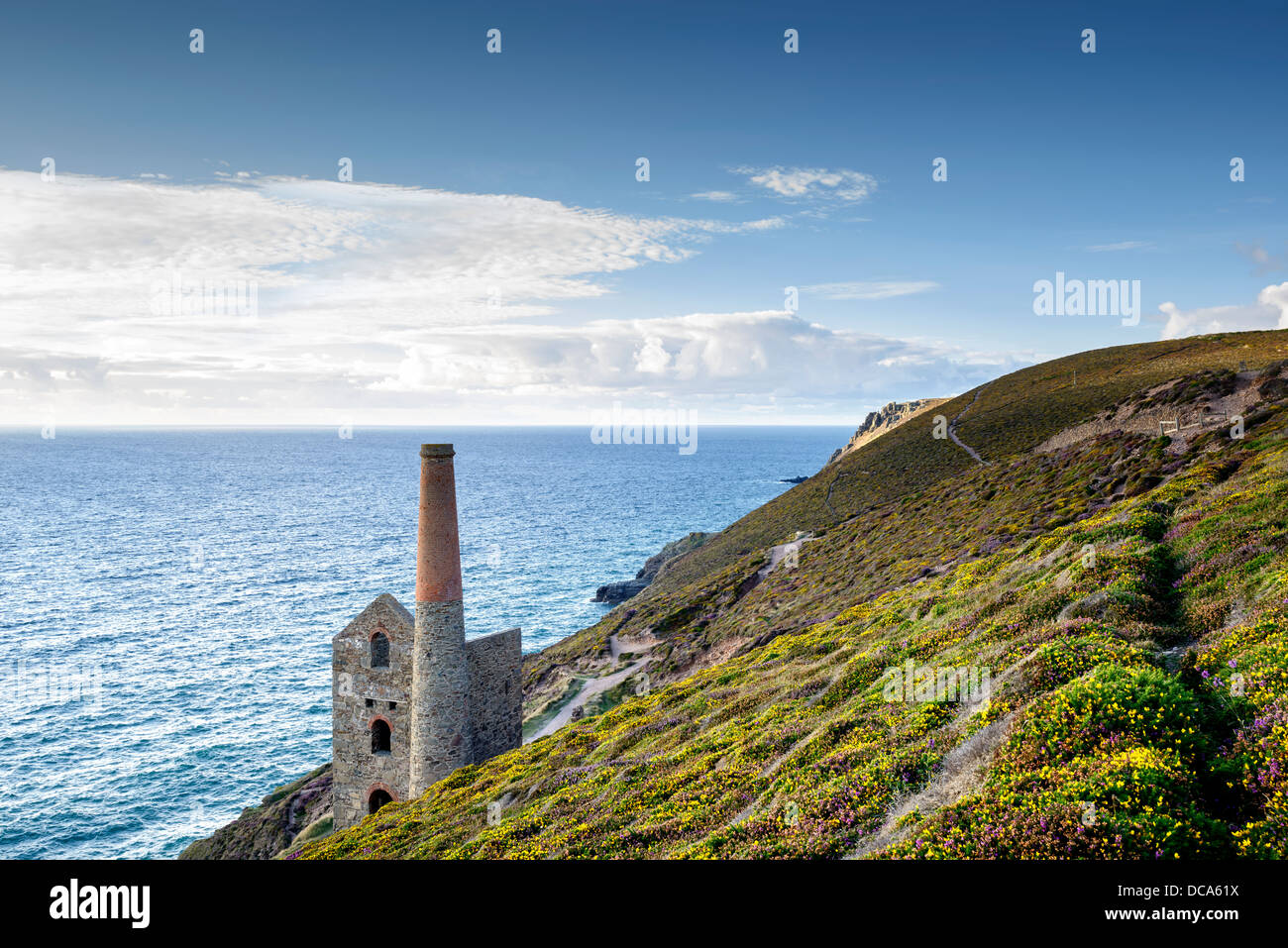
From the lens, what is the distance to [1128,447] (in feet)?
112

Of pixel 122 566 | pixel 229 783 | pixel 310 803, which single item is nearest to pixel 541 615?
pixel 229 783

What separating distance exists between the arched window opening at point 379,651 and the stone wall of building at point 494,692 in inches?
156

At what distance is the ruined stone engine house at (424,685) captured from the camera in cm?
2669

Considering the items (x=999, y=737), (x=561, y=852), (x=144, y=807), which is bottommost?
(x=144, y=807)

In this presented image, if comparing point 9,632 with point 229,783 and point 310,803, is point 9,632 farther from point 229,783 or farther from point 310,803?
point 310,803

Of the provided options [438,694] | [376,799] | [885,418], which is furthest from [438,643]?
[885,418]

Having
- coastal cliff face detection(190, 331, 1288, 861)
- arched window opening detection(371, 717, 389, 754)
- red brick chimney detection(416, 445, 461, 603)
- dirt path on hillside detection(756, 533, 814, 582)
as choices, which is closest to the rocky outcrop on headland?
dirt path on hillside detection(756, 533, 814, 582)

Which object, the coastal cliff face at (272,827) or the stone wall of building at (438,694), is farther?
the coastal cliff face at (272,827)

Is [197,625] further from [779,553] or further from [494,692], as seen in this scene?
[779,553]

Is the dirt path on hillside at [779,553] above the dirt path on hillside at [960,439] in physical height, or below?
below

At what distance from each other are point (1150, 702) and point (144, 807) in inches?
2020

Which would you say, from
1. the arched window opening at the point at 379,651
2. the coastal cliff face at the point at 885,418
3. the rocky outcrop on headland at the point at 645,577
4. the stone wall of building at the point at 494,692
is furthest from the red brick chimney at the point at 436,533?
the coastal cliff face at the point at 885,418

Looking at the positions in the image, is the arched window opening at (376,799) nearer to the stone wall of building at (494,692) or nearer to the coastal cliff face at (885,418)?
the stone wall of building at (494,692)

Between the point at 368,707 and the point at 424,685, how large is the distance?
160 inches
